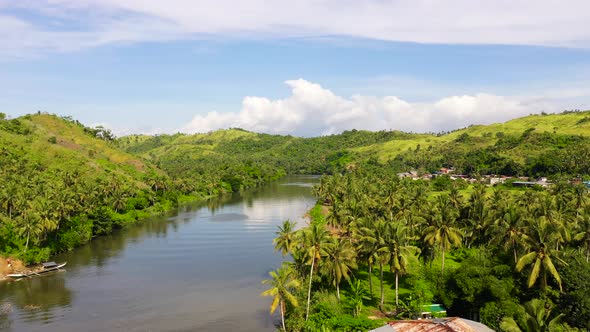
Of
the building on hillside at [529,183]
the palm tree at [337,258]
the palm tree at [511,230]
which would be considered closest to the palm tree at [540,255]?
the palm tree at [511,230]

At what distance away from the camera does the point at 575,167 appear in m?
196

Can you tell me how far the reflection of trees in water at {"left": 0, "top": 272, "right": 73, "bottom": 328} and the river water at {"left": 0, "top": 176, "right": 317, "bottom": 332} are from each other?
15 centimetres

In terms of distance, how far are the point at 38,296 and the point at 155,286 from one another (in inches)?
780

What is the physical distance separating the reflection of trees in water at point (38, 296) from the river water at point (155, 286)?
0.15 metres

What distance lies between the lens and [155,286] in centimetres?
8194

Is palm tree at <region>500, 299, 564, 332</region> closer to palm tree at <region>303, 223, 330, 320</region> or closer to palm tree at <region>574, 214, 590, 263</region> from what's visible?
palm tree at <region>303, 223, 330, 320</region>

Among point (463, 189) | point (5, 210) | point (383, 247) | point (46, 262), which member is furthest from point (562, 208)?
point (5, 210)

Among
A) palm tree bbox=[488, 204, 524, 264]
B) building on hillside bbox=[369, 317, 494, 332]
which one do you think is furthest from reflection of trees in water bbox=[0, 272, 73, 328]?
palm tree bbox=[488, 204, 524, 264]

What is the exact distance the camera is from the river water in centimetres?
6575

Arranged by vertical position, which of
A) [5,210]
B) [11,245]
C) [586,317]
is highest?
[5,210]

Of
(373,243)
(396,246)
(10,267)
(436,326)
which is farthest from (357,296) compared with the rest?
(10,267)

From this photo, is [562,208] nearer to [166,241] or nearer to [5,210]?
[166,241]

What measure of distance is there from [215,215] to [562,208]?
365 feet

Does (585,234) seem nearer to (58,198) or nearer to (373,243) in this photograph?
(373,243)
